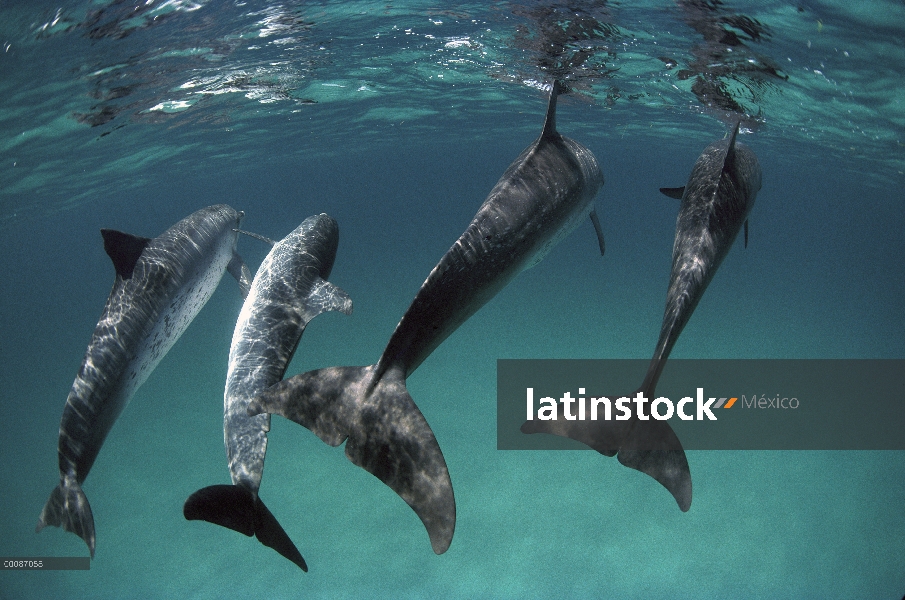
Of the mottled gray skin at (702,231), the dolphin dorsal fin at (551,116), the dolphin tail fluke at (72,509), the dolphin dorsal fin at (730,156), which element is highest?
the dolphin dorsal fin at (551,116)

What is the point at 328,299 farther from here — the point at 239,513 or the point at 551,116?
the point at 551,116

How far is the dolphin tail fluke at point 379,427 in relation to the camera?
353 centimetres

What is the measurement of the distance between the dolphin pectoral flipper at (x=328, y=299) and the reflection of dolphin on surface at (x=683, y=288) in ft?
9.50

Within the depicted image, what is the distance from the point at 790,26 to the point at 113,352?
1463 centimetres

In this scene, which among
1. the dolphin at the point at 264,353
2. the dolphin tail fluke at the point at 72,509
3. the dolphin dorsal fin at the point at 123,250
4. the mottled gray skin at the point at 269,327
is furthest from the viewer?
the dolphin dorsal fin at the point at 123,250

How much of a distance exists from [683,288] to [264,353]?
4.34 metres

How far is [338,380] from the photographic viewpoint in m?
4.21

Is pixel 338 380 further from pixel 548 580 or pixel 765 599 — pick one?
pixel 765 599

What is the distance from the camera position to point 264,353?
568 centimetres

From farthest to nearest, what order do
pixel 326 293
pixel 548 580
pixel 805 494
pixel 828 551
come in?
pixel 805 494 → pixel 828 551 → pixel 548 580 → pixel 326 293

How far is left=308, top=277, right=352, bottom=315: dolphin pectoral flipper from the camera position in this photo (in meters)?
6.10

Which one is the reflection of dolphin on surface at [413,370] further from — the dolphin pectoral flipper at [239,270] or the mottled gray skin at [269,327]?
the dolphin pectoral flipper at [239,270]

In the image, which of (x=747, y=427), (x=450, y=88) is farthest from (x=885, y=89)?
(x=450, y=88)

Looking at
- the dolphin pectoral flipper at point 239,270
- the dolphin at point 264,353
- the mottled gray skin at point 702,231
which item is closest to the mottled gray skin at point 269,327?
the dolphin at point 264,353
